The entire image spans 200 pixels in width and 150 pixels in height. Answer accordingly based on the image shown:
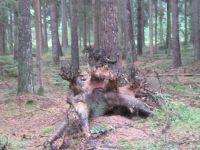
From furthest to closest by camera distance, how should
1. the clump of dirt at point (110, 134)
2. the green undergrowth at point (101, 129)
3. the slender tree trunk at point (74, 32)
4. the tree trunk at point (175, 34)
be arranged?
the tree trunk at point (175, 34) < the slender tree trunk at point (74, 32) < the green undergrowth at point (101, 129) < the clump of dirt at point (110, 134)

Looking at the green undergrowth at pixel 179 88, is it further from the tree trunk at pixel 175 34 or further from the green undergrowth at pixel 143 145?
the green undergrowth at pixel 143 145

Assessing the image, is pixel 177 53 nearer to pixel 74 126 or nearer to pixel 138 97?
pixel 138 97

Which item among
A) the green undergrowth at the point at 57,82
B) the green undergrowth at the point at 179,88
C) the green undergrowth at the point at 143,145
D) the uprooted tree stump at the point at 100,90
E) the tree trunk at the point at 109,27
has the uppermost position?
the tree trunk at the point at 109,27

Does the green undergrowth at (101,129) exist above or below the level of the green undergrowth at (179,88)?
below

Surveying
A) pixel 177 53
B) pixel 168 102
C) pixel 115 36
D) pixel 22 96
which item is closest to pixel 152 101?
pixel 168 102

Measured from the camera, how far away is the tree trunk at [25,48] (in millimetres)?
12719

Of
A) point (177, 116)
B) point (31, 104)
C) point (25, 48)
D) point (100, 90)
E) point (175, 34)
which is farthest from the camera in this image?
point (175, 34)

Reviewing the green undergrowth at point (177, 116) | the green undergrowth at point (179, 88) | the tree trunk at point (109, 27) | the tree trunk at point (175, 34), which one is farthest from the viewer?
the tree trunk at point (175, 34)

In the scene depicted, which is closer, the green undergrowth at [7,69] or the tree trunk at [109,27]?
the tree trunk at [109,27]

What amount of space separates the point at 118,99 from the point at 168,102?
4.60 feet

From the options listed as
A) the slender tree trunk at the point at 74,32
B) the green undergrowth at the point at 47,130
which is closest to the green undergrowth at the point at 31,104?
the green undergrowth at the point at 47,130

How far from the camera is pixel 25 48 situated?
12938mm

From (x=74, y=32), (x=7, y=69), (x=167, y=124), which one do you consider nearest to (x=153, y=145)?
(x=167, y=124)

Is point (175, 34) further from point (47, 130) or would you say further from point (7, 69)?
point (47, 130)
